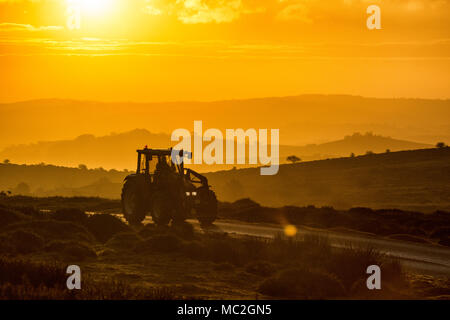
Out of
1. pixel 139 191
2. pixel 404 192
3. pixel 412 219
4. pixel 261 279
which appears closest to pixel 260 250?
pixel 261 279

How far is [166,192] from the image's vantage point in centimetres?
2933

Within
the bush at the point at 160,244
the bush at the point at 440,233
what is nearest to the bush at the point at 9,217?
the bush at the point at 160,244

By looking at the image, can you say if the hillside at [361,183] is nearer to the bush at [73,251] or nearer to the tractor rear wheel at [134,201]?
the tractor rear wheel at [134,201]

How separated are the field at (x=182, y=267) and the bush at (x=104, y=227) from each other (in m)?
0.05

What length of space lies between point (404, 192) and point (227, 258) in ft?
207

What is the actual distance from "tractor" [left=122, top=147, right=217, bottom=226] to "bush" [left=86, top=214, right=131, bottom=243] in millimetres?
1458

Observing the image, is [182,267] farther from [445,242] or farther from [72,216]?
[72,216]

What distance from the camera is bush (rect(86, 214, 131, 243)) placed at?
2811cm

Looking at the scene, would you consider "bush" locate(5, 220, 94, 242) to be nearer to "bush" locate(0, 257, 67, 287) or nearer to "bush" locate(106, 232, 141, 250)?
"bush" locate(106, 232, 141, 250)

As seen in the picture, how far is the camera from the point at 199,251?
22609 mm

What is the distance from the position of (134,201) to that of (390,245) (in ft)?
35.8

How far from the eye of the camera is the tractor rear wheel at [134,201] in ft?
100
